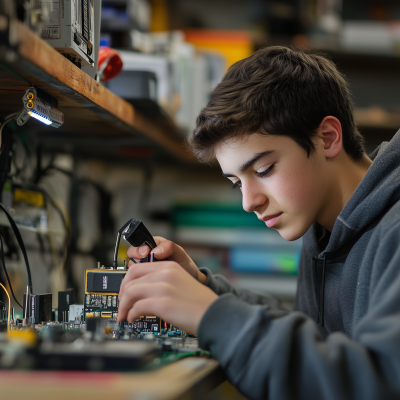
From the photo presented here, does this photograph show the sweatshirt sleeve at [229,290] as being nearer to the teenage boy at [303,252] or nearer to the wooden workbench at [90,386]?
the teenage boy at [303,252]

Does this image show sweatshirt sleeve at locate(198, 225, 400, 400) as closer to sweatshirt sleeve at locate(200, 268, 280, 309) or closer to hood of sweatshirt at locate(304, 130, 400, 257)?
hood of sweatshirt at locate(304, 130, 400, 257)

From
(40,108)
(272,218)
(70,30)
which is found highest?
(70,30)

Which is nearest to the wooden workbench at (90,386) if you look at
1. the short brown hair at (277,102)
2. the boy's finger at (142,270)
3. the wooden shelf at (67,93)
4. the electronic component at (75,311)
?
the boy's finger at (142,270)

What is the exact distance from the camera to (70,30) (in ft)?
2.83

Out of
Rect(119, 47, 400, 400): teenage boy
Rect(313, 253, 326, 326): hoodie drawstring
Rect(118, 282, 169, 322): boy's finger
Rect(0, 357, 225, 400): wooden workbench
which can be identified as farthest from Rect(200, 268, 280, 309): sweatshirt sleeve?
Rect(0, 357, 225, 400): wooden workbench

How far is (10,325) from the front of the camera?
859mm

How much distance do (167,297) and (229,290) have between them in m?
0.59

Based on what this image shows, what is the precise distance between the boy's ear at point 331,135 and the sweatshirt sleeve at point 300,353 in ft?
1.64

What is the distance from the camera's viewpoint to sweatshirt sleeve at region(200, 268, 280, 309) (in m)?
1.16

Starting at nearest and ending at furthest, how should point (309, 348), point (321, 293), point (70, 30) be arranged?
point (309, 348)
point (70, 30)
point (321, 293)

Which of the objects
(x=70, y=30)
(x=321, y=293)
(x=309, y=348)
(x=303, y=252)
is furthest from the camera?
(x=303, y=252)

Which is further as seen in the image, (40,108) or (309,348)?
(40,108)

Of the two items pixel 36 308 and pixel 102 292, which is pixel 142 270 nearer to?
pixel 102 292

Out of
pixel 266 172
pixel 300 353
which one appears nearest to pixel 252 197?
pixel 266 172
